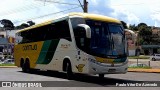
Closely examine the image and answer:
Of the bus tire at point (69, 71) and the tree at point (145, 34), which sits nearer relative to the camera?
the bus tire at point (69, 71)

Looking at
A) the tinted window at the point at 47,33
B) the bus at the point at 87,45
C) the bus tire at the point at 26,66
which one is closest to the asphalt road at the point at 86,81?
the bus at the point at 87,45

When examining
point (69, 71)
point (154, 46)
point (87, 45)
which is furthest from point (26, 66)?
point (154, 46)

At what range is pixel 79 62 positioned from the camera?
18500mm

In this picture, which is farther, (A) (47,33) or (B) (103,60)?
(A) (47,33)

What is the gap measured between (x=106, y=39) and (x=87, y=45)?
39.9 inches

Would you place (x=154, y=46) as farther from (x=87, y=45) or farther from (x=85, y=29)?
(x=85, y=29)

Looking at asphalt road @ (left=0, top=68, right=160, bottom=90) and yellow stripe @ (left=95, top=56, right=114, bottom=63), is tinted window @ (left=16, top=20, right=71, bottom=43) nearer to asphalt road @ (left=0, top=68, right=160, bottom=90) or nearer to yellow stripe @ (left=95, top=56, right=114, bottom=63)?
asphalt road @ (left=0, top=68, right=160, bottom=90)

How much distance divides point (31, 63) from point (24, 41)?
2382mm

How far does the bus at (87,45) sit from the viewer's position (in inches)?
696

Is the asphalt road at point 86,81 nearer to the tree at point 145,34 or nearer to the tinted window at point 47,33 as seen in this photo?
the tinted window at point 47,33

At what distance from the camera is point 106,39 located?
18.0m

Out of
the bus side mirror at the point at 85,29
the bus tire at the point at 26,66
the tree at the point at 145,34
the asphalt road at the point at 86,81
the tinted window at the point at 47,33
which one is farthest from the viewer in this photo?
the tree at the point at 145,34

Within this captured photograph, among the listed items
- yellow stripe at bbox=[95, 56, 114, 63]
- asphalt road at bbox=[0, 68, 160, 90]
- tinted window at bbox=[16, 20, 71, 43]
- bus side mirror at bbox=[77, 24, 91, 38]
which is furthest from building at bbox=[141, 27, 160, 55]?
yellow stripe at bbox=[95, 56, 114, 63]

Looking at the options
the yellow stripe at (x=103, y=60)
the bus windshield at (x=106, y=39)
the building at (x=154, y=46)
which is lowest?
the building at (x=154, y=46)
